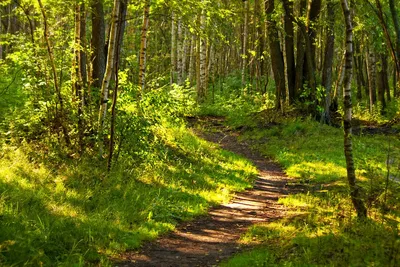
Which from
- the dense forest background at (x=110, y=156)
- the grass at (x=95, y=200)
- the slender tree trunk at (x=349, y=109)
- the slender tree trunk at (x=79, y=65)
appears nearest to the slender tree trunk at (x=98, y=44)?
the dense forest background at (x=110, y=156)

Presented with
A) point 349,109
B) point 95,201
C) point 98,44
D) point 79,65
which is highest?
point 98,44

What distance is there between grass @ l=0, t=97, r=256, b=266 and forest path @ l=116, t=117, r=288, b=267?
10.0 inches

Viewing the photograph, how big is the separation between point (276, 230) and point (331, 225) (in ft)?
3.24

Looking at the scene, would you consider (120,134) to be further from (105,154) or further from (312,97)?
(312,97)

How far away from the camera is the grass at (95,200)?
5930 mm

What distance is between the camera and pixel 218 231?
8016 millimetres

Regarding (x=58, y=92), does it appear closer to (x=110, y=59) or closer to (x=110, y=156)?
(x=110, y=59)

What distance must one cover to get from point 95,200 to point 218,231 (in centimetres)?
235

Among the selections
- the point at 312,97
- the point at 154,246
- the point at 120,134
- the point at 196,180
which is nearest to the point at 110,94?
the point at 120,134

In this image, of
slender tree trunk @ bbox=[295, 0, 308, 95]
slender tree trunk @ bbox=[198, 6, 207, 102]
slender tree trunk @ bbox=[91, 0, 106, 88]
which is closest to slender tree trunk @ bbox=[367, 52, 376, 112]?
slender tree trunk @ bbox=[295, 0, 308, 95]

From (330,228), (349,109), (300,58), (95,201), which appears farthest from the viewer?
(300,58)

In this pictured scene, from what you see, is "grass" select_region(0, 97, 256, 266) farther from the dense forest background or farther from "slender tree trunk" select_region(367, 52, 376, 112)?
"slender tree trunk" select_region(367, 52, 376, 112)

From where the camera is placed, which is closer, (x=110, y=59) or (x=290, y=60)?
(x=110, y=59)

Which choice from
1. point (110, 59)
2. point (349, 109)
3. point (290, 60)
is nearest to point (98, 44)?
point (110, 59)
